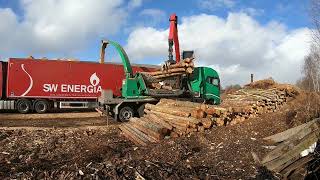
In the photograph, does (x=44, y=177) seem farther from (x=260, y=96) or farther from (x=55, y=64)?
(x=55, y=64)

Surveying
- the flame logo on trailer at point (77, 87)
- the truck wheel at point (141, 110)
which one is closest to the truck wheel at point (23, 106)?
the flame logo on trailer at point (77, 87)

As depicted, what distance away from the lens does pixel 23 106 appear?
2539 centimetres

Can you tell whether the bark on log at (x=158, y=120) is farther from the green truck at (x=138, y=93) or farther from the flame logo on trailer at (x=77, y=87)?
the flame logo on trailer at (x=77, y=87)

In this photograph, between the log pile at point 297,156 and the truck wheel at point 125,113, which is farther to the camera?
the truck wheel at point 125,113

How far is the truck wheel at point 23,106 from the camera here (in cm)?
2530

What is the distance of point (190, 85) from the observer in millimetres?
22250

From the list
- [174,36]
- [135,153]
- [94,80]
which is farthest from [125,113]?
[135,153]

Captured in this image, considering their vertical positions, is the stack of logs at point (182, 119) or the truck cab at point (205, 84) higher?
the truck cab at point (205, 84)

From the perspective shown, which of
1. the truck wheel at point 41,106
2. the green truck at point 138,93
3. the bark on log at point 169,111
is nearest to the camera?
the bark on log at point 169,111

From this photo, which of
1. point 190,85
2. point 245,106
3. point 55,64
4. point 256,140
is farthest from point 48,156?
point 55,64

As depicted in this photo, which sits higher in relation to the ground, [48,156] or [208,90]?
[208,90]

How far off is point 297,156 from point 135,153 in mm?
4660

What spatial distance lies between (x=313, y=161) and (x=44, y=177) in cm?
628

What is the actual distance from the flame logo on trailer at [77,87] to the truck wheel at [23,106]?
130cm
